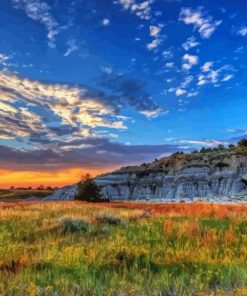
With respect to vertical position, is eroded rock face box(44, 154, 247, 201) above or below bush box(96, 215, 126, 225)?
above

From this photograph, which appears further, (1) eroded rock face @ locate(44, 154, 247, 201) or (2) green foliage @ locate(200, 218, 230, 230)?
(1) eroded rock face @ locate(44, 154, 247, 201)

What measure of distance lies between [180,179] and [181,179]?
207mm

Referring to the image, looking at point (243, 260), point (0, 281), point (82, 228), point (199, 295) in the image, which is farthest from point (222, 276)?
point (82, 228)

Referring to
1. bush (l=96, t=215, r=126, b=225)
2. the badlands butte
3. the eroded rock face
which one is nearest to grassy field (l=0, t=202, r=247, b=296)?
bush (l=96, t=215, r=126, b=225)

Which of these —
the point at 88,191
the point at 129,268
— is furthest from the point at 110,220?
the point at 88,191

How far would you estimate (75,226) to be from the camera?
39.5ft

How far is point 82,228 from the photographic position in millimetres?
12078

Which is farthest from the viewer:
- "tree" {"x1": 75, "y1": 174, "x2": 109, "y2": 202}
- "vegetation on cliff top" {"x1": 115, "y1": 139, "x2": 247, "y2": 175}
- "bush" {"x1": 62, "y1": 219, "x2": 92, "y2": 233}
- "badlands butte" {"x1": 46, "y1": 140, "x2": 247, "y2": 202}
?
"vegetation on cliff top" {"x1": 115, "y1": 139, "x2": 247, "y2": 175}

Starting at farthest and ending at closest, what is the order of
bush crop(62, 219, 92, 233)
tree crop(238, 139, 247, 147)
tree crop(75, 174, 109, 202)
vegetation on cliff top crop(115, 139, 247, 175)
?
tree crop(238, 139, 247, 147)
vegetation on cliff top crop(115, 139, 247, 175)
tree crop(75, 174, 109, 202)
bush crop(62, 219, 92, 233)

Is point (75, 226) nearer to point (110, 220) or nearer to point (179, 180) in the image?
point (110, 220)

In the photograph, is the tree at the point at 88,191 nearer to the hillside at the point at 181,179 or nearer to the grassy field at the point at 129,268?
the hillside at the point at 181,179

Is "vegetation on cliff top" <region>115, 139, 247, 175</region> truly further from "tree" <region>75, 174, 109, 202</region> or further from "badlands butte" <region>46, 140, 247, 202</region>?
"tree" <region>75, 174, 109, 202</region>

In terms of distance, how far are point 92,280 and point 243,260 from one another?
3.02 metres

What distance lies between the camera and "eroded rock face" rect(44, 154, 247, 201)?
2606 inches
